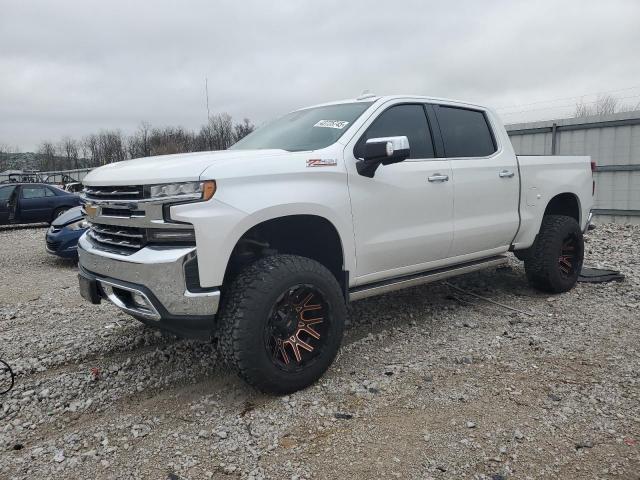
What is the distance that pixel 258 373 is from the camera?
303cm

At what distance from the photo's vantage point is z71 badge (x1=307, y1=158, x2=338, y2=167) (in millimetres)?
3338

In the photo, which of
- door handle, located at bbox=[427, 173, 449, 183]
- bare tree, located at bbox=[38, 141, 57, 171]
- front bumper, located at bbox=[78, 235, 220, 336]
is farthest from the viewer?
bare tree, located at bbox=[38, 141, 57, 171]

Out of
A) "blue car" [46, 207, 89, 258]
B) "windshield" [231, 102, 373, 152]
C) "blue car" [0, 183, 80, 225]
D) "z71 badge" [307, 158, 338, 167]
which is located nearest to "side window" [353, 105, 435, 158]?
"windshield" [231, 102, 373, 152]

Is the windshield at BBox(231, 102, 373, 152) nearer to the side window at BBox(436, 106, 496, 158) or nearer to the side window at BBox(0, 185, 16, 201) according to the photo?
the side window at BBox(436, 106, 496, 158)

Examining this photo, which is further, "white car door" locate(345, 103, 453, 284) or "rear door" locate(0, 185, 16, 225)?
"rear door" locate(0, 185, 16, 225)

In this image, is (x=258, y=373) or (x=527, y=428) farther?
(x=258, y=373)

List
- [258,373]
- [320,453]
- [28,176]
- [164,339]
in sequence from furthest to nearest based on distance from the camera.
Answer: [28,176] < [164,339] < [258,373] < [320,453]

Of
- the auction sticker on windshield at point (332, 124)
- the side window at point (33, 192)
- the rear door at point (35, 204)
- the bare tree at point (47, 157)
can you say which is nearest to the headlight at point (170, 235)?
the auction sticker on windshield at point (332, 124)

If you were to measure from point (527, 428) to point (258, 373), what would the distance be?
156 centimetres

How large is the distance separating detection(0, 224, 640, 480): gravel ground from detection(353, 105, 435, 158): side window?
1587 mm

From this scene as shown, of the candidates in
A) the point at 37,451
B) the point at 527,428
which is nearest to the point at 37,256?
the point at 37,451

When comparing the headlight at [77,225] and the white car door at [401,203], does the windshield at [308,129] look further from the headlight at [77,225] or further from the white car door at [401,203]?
the headlight at [77,225]

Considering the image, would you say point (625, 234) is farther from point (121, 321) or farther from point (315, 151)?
point (121, 321)

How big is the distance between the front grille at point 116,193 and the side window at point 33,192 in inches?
481
